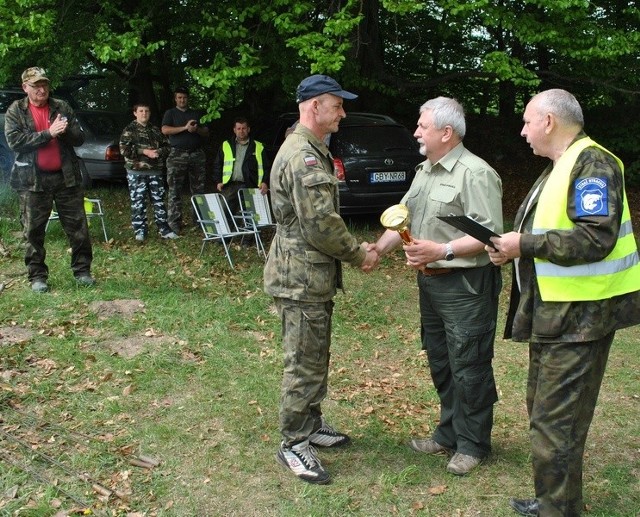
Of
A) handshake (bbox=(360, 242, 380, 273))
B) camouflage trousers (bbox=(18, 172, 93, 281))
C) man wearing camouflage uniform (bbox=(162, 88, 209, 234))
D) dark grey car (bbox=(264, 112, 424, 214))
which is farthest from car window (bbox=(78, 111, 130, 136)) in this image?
handshake (bbox=(360, 242, 380, 273))

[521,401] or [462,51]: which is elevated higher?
[462,51]

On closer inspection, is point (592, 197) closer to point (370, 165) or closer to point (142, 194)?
point (370, 165)

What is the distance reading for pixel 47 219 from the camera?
7664 mm

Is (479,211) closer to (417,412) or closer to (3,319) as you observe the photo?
(417,412)

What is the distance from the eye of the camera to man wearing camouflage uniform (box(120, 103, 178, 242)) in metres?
9.95

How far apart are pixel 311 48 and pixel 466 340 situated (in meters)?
5.62

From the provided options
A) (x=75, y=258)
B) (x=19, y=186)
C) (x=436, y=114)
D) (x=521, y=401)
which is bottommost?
(x=521, y=401)

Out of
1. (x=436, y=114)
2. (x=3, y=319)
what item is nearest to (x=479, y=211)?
(x=436, y=114)

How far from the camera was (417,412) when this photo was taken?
5.46 m

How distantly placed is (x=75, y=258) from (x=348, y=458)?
14.6ft

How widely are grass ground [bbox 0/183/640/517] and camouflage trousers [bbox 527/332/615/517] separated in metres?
0.53

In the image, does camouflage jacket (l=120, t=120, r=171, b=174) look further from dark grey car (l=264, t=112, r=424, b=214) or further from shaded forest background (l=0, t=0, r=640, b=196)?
dark grey car (l=264, t=112, r=424, b=214)

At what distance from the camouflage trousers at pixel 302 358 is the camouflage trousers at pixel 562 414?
120cm

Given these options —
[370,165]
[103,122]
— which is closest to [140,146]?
[370,165]
